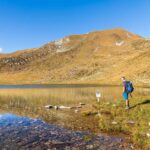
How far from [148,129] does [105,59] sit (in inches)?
7183

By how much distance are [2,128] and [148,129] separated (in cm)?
1006

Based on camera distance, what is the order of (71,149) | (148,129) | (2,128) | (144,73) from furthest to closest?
1. (144,73)
2. (2,128)
3. (148,129)
4. (71,149)

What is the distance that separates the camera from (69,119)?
2203 cm

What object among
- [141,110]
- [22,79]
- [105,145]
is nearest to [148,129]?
[105,145]

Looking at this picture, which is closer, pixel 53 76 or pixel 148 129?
pixel 148 129

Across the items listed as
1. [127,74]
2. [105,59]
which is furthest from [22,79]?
[127,74]

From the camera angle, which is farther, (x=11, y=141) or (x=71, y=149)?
(x=11, y=141)

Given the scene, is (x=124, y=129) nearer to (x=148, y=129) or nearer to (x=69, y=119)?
(x=148, y=129)

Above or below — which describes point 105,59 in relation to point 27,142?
above

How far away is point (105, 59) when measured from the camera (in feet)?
646

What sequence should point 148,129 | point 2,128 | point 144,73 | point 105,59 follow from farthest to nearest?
point 105,59, point 144,73, point 2,128, point 148,129

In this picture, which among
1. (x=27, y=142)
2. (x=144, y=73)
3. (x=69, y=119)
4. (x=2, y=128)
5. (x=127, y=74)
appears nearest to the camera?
(x=27, y=142)

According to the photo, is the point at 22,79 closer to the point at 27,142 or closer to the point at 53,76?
the point at 53,76

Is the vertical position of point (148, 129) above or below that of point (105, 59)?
below
